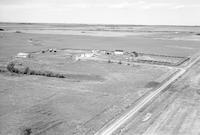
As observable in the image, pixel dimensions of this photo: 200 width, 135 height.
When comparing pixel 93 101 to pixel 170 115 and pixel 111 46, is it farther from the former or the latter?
pixel 111 46

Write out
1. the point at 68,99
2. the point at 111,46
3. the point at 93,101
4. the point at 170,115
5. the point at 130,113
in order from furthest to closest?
the point at 111,46 → the point at 68,99 → the point at 93,101 → the point at 130,113 → the point at 170,115

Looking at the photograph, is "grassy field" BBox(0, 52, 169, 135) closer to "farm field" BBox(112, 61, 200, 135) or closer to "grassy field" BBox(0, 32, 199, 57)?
"farm field" BBox(112, 61, 200, 135)

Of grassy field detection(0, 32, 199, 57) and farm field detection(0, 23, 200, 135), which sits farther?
grassy field detection(0, 32, 199, 57)

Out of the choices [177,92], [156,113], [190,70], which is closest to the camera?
[156,113]

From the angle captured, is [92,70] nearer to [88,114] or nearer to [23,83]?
[23,83]

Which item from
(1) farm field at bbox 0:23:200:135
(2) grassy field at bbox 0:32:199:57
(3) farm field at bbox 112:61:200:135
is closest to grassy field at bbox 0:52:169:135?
(1) farm field at bbox 0:23:200:135

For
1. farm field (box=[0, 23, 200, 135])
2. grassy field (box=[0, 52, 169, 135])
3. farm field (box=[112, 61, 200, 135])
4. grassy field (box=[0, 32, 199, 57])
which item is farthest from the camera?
grassy field (box=[0, 32, 199, 57])

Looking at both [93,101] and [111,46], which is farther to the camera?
[111,46]

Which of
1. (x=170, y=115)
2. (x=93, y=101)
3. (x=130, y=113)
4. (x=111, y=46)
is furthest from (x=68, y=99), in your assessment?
(x=111, y=46)

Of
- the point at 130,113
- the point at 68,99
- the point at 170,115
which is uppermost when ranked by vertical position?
the point at 170,115

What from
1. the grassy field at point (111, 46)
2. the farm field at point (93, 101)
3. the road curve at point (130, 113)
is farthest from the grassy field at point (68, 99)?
the grassy field at point (111, 46)

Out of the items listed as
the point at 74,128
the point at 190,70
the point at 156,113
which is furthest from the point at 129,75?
the point at 74,128
